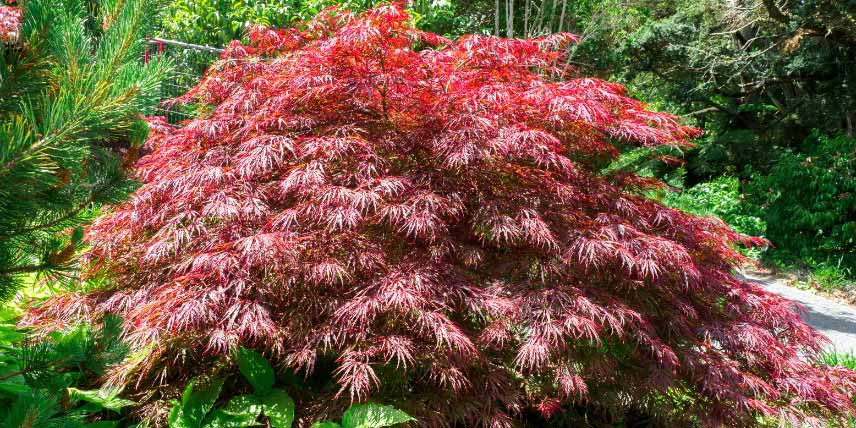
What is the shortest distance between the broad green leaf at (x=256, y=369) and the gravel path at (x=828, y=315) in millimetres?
4848

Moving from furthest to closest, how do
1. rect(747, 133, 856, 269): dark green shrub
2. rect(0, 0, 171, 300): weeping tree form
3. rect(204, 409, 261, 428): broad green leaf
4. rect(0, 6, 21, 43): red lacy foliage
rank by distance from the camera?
rect(747, 133, 856, 269): dark green shrub → rect(204, 409, 261, 428): broad green leaf → rect(0, 6, 21, 43): red lacy foliage → rect(0, 0, 171, 300): weeping tree form

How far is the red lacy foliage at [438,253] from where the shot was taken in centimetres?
269

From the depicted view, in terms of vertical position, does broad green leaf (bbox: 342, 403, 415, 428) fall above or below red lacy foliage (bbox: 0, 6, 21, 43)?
below

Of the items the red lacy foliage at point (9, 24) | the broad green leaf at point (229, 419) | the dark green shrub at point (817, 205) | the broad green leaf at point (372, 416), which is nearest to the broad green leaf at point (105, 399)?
the broad green leaf at point (229, 419)

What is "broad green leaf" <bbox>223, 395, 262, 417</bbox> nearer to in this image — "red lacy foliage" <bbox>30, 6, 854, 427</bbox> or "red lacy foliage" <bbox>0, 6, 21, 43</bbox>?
"red lacy foliage" <bbox>30, 6, 854, 427</bbox>

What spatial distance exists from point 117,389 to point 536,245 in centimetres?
191

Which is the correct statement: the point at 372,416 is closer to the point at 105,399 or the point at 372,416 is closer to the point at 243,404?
the point at 243,404

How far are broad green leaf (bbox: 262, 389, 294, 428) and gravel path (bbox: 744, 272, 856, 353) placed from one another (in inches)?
188

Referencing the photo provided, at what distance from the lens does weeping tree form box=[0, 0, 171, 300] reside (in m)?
1.49

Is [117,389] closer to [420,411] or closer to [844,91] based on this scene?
[420,411]

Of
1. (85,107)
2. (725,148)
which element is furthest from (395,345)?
(725,148)

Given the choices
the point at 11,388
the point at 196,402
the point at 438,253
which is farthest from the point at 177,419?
the point at 438,253

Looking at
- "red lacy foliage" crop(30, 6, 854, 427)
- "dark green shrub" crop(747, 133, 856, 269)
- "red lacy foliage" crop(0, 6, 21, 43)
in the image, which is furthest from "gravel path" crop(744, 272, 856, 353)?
"red lacy foliage" crop(0, 6, 21, 43)

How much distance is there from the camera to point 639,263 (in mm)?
2889
